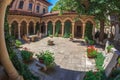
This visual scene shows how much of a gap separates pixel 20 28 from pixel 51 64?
18403 millimetres

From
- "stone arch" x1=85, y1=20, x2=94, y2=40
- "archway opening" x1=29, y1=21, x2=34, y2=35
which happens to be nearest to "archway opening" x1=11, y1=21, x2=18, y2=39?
"archway opening" x1=29, y1=21, x2=34, y2=35

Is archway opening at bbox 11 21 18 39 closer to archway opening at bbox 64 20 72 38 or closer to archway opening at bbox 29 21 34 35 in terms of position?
archway opening at bbox 29 21 34 35

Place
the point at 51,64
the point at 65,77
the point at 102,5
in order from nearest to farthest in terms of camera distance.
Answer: the point at 65,77
the point at 51,64
the point at 102,5

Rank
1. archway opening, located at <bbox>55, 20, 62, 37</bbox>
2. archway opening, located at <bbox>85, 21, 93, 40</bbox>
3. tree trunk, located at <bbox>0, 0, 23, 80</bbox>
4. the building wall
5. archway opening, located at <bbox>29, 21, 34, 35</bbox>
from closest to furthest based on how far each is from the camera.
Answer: tree trunk, located at <bbox>0, 0, 23, 80</bbox>, archway opening, located at <bbox>85, 21, 93, 40</bbox>, the building wall, archway opening, located at <bbox>55, 20, 62, 37</bbox>, archway opening, located at <bbox>29, 21, 34, 35</bbox>

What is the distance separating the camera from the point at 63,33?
30.9 metres

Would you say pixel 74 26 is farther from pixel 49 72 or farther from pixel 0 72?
pixel 0 72

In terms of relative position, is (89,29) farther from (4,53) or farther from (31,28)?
(4,53)

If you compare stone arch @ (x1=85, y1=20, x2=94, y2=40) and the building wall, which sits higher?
the building wall

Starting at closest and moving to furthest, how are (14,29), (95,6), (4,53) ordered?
(4,53)
(95,6)
(14,29)

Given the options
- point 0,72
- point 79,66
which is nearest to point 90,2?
point 79,66

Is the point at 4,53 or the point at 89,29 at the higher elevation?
the point at 89,29

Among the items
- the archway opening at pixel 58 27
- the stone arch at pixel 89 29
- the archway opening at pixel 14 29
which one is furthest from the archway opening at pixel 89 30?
the archway opening at pixel 14 29

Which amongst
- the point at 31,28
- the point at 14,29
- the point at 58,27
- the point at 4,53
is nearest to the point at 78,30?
the point at 58,27

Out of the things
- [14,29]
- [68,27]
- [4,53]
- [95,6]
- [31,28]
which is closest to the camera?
[4,53]
